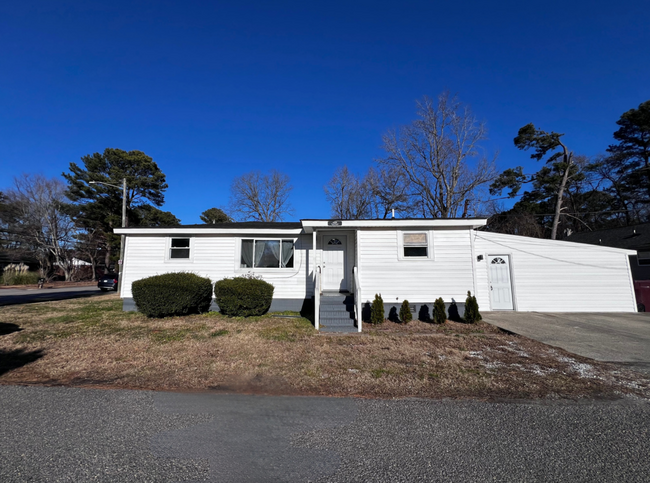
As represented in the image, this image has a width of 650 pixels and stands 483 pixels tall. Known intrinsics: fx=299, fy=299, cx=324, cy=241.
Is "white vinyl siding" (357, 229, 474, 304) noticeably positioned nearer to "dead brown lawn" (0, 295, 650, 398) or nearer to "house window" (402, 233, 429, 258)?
"house window" (402, 233, 429, 258)

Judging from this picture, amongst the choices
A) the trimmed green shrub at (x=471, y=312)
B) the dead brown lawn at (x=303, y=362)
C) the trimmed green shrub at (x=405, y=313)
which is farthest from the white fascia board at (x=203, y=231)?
the trimmed green shrub at (x=471, y=312)

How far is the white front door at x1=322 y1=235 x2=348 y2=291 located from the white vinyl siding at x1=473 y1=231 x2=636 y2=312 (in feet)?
14.9

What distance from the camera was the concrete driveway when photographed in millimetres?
5496

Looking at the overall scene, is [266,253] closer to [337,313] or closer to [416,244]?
[337,313]

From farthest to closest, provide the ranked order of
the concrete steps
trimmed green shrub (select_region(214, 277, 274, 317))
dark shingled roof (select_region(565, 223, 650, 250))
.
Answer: dark shingled roof (select_region(565, 223, 650, 250)) → trimmed green shrub (select_region(214, 277, 274, 317)) → the concrete steps

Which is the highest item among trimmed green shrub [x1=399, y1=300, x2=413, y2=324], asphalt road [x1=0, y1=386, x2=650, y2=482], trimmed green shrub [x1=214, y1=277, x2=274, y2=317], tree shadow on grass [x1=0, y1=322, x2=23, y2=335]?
trimmed green shrub [x1=214, y1=277, x2=274, y2=317]

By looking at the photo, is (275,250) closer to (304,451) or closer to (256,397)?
(256,397)

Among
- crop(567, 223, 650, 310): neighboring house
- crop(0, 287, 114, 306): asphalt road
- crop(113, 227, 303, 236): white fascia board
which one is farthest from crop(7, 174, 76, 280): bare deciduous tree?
crop(567, 223, 650, 310): neighboring house

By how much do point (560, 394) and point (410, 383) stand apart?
5.97 feet

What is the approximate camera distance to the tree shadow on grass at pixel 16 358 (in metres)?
4.76

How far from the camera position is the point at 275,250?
1031cm

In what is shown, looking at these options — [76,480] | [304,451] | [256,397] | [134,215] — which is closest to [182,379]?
[256,397]

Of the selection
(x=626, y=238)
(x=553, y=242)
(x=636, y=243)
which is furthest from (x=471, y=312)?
(x=626, y=238)

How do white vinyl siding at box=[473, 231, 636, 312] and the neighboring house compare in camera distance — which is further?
the neighboring house
